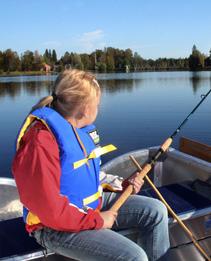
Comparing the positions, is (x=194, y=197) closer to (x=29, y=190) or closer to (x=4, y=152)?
(x=29, y=190)

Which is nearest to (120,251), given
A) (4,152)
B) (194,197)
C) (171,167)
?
(194,197)

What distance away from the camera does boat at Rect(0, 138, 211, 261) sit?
264 centimetres

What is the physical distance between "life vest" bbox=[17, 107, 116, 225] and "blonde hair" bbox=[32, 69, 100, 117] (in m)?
0.10

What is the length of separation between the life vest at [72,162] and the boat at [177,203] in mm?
394

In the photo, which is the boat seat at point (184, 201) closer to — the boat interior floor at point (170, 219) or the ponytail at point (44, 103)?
the boat interior floor at point (170, 219)

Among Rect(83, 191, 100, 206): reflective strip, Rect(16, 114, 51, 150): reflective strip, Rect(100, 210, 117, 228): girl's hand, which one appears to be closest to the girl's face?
Rect(16, 114, 51, 150): reflective strip

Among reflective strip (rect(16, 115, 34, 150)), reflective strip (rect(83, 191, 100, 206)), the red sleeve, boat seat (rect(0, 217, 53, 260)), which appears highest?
reflective strip (rect(16, 115, 34, 150))

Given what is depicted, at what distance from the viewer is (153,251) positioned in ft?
8.59

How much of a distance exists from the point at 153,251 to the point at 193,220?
75 cm

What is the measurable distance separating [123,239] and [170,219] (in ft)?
3.02

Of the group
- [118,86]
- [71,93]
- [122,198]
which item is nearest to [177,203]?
[122,198]

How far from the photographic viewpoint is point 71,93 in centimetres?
232

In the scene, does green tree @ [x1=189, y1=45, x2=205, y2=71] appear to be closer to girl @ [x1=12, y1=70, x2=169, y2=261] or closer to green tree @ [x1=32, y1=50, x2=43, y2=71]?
green tree @ [x1=32, y1=50, x2=43, y2=71]

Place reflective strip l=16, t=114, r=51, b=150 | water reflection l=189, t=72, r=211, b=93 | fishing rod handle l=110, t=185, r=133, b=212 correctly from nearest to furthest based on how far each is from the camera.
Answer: reflective strip l=16, t=114, r=51, b=150, fishing rod handle l=110, t=185, r=133, b=212, water reflection l=189, t=72, r=211, b=93
